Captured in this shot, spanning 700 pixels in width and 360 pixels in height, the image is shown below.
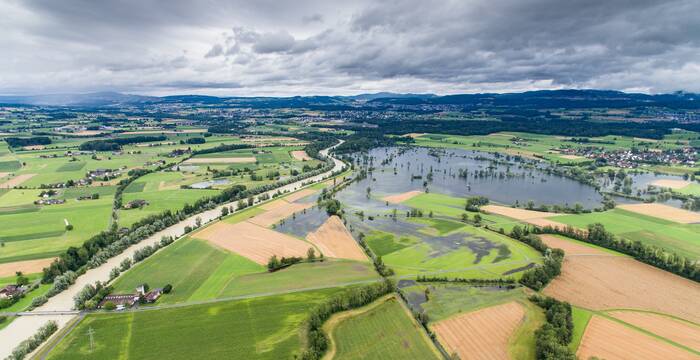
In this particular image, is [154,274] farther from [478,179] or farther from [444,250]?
[478,179]

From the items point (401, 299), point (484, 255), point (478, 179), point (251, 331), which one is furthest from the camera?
point (478, 179)

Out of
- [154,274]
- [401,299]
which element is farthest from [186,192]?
[401,299]

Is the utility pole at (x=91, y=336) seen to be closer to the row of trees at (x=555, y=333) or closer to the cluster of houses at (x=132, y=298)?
the cluster of houses at (x=132, y=298)

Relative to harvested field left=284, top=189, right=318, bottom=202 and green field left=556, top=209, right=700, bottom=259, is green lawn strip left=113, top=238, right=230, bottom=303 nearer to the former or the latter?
harvested field left=284, top=189, right=318, bottom=202

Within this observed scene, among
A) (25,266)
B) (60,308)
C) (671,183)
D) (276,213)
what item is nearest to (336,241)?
(276,213)

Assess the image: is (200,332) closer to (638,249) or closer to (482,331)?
(482,331)

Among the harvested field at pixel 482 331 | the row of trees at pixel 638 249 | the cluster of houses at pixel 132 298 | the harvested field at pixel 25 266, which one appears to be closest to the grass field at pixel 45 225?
the harvested field at pixel 25 266
